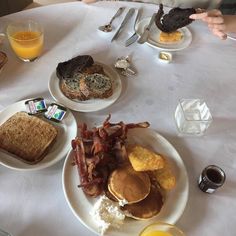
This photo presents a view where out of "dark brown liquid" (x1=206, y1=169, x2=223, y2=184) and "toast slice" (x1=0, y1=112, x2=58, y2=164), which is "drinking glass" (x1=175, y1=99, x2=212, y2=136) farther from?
"toast slice" (x1=0, y1=112, x2=58, y2=164)

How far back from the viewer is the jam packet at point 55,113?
961 millimetres

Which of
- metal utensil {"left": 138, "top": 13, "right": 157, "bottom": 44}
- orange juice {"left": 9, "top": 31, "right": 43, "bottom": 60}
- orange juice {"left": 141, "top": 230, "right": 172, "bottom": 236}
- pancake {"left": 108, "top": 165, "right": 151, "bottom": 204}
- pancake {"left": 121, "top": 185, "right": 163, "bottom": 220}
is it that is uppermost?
orange juice {"left": 9, "top": 31, "right": 43, "bottom": 60}

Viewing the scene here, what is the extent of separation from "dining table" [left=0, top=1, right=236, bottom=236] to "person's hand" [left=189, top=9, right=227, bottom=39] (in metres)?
0.05

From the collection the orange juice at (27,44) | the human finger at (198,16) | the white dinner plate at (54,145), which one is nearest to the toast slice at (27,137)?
the white dinner plate at (54,145)

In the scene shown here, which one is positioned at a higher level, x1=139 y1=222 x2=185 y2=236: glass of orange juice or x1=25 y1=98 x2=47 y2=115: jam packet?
x1=25 y1=98 x2=47 y2=115: jam packet

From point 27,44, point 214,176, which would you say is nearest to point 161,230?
point 214,176

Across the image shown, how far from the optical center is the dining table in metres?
0.79

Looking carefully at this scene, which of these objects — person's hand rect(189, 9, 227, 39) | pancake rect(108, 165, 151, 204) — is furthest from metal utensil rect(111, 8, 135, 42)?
pancake rect(108, 165, 151, 204)

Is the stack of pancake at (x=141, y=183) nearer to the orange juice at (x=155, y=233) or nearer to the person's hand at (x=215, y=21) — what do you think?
the orange juice at (x=155, y=233)

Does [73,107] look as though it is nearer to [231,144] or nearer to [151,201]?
[151,201]

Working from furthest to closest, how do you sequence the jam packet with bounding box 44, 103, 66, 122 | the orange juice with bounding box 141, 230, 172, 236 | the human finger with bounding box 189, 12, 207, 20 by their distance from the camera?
1. the human finger with bounding box 189, 12, 207, 20
2. the jam packet with bounding box 44, 103, 66, 122
3. the orange juice with bounding box 141, 230, 172, 236

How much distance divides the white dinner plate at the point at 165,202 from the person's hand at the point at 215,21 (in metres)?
0.61

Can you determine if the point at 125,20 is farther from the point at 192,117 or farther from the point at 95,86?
the point at 192,117

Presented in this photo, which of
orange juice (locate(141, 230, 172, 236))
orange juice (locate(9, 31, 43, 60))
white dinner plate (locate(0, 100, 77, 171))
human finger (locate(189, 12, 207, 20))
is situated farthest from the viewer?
human finger (locate(189, 12, 207, 20))
